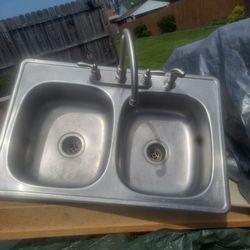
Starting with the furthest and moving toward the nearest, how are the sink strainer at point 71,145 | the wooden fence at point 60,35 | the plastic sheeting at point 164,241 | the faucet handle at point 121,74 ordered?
the wooden fence at point 60,35
the sink strainer at point 71,145
the faucet handle at point 121,74
the plastic sheeting at point 164,241

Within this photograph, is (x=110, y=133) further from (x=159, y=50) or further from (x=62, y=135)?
(x=159, y=50)

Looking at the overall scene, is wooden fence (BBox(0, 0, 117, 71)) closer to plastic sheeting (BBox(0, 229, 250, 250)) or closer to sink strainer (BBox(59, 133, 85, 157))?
sink strainer (BBox(59, 133, 85, 157))

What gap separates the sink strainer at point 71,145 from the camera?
1.27 metres

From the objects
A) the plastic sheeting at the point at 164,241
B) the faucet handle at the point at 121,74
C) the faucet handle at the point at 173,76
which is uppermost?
the faucet handle at the point at 121,74

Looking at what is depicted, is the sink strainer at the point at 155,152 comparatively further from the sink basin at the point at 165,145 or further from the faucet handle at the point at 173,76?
the faucet handle at the point at 173,76

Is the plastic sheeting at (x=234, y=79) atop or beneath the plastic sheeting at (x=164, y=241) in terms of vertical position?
atop

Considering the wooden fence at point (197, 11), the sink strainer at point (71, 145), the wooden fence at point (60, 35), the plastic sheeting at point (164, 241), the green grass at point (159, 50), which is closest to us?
the plastic sheeting at point (164, 241)

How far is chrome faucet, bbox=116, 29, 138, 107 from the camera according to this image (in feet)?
3.49

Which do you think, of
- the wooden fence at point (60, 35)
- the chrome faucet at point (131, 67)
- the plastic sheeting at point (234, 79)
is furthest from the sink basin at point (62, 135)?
the wooden fence at point (60, 35)

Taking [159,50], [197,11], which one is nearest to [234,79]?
[159,50]

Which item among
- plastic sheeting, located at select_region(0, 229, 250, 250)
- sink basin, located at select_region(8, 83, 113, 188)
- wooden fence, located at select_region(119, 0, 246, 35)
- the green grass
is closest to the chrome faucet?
sink basin, located at select_region(8, 83, 113, 188)

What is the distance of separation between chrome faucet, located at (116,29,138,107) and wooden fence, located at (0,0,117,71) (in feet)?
16.4

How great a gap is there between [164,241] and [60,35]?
18.3ft

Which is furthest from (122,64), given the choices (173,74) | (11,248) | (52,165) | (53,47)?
(53,47)
